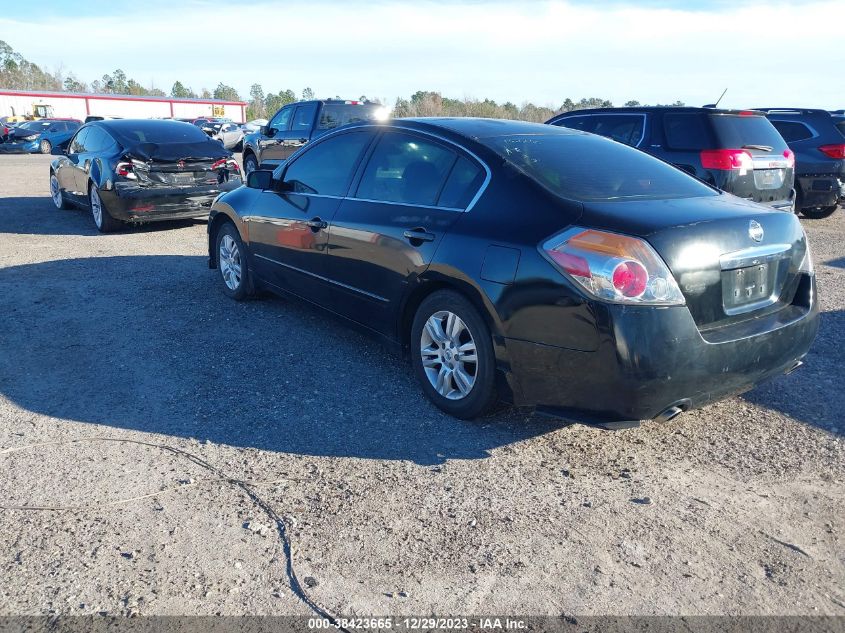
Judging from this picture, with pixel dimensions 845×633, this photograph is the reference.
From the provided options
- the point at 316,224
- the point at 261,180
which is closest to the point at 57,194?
the point at 261,180

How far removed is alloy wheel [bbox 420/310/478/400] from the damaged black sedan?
6.54 metres

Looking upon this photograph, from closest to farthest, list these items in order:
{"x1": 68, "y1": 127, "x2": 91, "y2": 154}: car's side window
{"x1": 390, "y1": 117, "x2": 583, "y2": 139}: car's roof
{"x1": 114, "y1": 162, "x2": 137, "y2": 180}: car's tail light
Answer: {"x1": 390, "y1": 117, "x2": 583, "y2": 139}: car's roof
{"x1": 114, "y1": 162, "x2": 137, "y2": 180}: car's tail light
{"x1": 68, "y1": 127, "x2": 91, "y2": 154}: car's side window

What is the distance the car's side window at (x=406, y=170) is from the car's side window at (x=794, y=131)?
30.7 feet

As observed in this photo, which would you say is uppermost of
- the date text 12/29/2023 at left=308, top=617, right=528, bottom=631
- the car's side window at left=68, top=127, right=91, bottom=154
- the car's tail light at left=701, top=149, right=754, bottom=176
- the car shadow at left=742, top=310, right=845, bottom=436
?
the car's tail light at left=701, top=149, right=754, bottom=176

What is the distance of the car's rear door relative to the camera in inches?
164

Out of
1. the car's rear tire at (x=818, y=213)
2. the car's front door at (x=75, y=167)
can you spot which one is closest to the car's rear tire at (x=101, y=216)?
the car's front door at (x=75, y=167)

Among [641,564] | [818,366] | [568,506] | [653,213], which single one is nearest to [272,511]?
[568,506]

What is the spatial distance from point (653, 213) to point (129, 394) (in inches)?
127

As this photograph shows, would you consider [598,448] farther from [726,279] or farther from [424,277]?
[424,277]

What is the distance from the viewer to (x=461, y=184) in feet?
13.6

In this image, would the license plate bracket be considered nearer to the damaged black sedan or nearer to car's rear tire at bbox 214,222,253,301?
car's rear tire at bbox 214,222,253,301

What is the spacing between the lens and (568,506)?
10.7 feet

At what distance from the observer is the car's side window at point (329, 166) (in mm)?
5117

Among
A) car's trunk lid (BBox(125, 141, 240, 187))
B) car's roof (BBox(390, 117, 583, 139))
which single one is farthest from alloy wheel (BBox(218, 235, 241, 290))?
car's trunk lid (BBox(125, 141, 240, 187))
